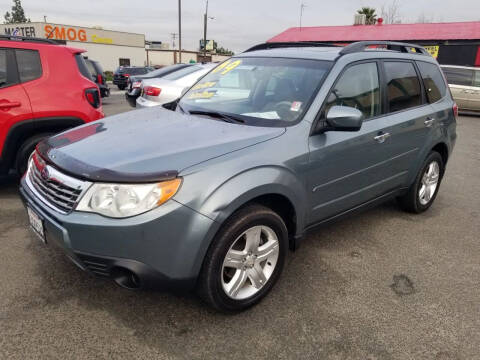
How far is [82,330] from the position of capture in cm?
237

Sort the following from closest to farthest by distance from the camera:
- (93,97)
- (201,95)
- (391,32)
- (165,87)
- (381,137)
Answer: (381,137)
(201,95)
(93,97)
(165,87)
(391,32)

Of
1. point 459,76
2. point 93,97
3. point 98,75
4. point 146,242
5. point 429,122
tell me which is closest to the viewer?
point 146,242

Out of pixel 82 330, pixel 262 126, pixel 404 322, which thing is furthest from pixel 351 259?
pixel 82 330

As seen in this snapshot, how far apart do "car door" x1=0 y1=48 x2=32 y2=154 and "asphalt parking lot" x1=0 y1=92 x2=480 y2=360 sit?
1214 millimetres

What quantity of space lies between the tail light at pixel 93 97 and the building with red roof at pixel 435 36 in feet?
80.6

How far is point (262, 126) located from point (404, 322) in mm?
1585

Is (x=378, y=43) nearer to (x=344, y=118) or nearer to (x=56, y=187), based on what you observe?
(x=344, y=118)

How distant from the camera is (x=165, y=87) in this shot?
7.55 m

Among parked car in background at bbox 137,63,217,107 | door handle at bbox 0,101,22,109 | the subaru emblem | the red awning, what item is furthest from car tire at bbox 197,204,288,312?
the red awning

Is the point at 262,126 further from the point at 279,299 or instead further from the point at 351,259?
the point at 351,259

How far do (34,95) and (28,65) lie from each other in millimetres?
374

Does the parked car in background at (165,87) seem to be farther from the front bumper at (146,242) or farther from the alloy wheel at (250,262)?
the front bumper at (146,242)

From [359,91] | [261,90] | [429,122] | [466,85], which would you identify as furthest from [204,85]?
[466,85]

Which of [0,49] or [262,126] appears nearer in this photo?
[262,126]
